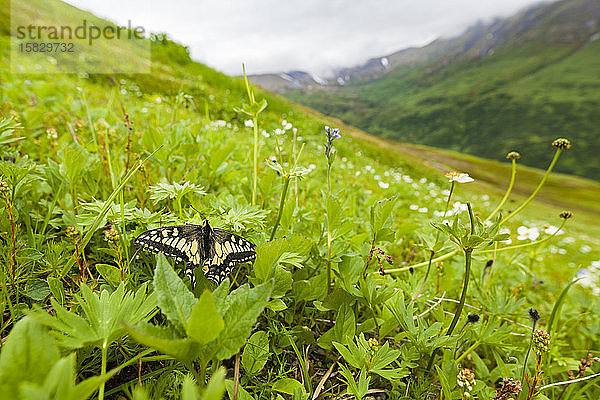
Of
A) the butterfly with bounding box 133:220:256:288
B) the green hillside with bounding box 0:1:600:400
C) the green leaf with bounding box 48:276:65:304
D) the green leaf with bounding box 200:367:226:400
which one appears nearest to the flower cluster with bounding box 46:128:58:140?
the green hillside with bounding box 0:1:600:400

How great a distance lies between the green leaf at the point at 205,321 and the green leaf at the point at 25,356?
1.10 feet

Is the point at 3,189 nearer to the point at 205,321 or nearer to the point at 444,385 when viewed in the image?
the point at 205,321

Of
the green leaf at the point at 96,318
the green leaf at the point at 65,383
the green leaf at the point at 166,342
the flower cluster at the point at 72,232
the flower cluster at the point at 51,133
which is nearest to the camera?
the green leaf at the point at 65,383

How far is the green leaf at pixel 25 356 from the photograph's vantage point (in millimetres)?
690

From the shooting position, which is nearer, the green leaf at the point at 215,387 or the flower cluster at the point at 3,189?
the green leaf at the point at 215,387

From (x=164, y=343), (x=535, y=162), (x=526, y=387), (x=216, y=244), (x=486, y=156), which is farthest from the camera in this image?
(x=486, y=156)

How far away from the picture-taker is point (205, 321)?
89 centimetres

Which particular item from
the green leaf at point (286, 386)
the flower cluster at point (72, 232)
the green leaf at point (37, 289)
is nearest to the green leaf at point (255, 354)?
the green leaf at point (286, 386)

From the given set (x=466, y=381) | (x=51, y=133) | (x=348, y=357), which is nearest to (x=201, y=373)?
(x=348, y=357)

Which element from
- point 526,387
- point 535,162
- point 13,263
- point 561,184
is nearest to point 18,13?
point 13,263

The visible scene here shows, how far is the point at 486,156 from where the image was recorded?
5915 inches

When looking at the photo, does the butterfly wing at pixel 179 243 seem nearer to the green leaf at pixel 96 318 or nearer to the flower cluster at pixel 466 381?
the green leaf at pixel 96 318

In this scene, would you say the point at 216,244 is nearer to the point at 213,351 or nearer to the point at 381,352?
the point at 213,351

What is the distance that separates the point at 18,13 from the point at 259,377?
73.9 feet
